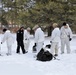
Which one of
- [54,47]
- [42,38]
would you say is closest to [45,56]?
[54,47]

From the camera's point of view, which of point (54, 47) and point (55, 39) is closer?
point (55, 39)

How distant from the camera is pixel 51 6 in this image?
3012cm

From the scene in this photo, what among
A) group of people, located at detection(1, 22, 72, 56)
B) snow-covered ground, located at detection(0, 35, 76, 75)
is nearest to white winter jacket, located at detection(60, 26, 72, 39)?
group of people, located at detection(1, 22, 72, 56)

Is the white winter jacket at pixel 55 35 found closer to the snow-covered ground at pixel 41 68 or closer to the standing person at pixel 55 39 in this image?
the standing person at pixel 55 39

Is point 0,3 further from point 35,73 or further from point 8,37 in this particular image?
point 35,73

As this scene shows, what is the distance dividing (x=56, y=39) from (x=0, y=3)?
23971 mm

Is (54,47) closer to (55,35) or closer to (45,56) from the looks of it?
(55,35)

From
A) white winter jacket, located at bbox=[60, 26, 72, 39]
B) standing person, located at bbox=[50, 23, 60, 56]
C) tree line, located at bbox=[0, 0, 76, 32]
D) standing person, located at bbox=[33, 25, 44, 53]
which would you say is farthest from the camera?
tree line, located at bbox=[0, 0, 76, 32]

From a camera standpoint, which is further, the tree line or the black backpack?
the tree line

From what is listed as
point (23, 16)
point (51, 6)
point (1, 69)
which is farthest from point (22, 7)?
point (1, 69)

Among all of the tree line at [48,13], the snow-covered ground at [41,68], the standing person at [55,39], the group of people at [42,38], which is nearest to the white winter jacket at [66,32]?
the group of people at [42,38]

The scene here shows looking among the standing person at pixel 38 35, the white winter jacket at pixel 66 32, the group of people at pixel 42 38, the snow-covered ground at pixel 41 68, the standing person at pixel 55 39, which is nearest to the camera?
the snow-covered ground at pixel 41 68

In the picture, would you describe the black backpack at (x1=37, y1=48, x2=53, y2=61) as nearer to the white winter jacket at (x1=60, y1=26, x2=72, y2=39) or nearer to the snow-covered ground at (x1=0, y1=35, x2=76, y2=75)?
the snow-covered ground at (x1=0, y1=35, x2=76, y2=75)

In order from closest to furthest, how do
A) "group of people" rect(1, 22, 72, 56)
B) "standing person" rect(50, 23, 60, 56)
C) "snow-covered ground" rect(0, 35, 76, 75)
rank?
"snow-covered ground" rect(0, 35, 76, 75) < "standing person" rect(50, 23, 60, 56) < "group of people" rect(1, 22, 72, 56)
